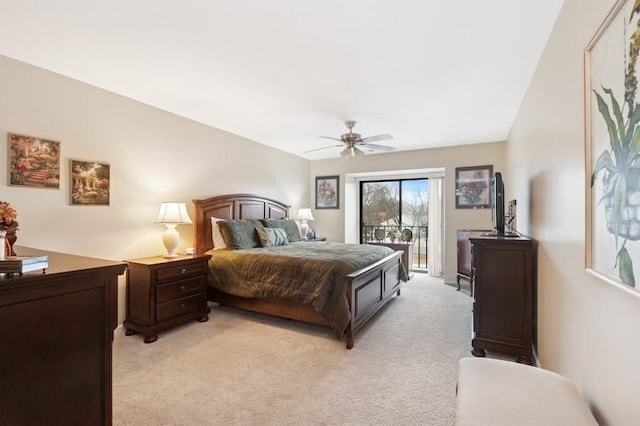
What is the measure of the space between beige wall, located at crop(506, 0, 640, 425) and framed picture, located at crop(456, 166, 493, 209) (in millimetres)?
2710

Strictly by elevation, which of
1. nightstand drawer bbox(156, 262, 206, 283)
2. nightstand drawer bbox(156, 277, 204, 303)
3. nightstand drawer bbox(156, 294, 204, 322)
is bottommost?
nightstand drawer bbox(156, 294, 204, 322)

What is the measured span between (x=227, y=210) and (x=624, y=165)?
4.33 metres

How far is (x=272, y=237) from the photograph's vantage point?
4422 millimetres

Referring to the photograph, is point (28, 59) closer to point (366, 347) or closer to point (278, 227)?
point (278, 227)

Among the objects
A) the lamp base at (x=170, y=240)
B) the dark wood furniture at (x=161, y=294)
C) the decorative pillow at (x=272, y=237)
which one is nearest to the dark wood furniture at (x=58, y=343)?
the dark wood furniture at (x=161, y=294)

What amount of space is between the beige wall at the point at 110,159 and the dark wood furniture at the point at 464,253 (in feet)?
13.4

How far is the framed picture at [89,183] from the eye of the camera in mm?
2883

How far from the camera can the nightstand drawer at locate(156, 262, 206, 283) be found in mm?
3074

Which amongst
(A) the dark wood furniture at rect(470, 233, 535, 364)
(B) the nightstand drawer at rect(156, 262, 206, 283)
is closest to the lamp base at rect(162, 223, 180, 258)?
(B) the nightstand drawer at rect(156, 262, 206, 283)

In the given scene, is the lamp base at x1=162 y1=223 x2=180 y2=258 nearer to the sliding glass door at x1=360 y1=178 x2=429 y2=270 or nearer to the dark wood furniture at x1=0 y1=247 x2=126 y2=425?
the dark wood furniture at x1=0 y1=247 x2=126 y2=425

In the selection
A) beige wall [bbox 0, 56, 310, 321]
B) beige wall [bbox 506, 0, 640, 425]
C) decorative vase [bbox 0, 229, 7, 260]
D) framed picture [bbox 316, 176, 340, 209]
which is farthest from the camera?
framed picture [bbox 316, 176, 340, 209]

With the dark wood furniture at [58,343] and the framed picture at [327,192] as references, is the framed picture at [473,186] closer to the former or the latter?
the framed picture at [327,192]

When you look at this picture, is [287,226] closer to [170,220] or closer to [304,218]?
[304,218]

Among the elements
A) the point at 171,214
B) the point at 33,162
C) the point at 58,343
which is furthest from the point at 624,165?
the point at 33,162
